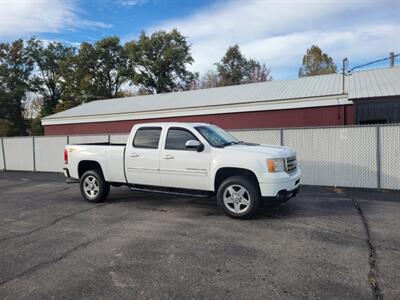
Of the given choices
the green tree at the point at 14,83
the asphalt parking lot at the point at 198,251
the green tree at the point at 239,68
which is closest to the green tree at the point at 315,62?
the green tree at the point at 239,68

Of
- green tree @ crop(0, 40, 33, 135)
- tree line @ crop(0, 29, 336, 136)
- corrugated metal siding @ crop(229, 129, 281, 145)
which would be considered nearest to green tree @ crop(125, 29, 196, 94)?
tree line @ crop(0, 29, 336, 136)

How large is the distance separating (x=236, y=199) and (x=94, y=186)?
3.81 m

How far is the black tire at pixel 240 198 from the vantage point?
631 centimetres

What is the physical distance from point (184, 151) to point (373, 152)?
607 cm

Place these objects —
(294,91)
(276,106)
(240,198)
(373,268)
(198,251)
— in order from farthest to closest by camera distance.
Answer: (294,91)
(276,106)
(240,198)
(198,251)
(373,268)

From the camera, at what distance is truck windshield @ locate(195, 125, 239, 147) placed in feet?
23.1

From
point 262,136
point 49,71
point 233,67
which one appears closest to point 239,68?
point 233,67

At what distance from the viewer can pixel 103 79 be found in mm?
48562

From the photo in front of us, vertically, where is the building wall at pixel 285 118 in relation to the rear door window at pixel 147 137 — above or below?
above

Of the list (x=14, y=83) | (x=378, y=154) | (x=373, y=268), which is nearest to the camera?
(x=373, y=268)

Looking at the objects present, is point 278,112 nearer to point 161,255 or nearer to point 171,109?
point 171,109

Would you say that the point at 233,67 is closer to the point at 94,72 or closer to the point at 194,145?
the point at 94,72

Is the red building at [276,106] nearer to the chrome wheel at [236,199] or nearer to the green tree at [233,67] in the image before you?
the chrome wheel at [236,199]

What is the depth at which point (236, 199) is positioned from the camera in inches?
255
